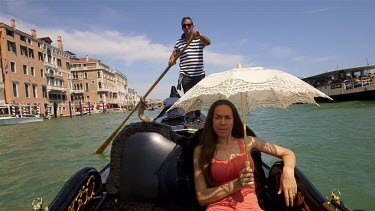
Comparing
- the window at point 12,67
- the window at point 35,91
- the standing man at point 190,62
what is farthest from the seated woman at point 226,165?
the window at point 35,91

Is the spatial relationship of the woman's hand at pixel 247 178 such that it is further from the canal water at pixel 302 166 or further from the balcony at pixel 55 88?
the balcony at pixel 55 88

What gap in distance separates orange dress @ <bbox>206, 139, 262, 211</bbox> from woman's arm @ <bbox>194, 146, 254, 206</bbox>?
4 cm

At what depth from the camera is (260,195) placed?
2.00 m

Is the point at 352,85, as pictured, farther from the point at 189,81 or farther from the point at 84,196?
the point at 84,196

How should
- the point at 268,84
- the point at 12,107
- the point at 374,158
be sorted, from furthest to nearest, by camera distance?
the point at 12,107, the point at 374,158, the point at 268,84

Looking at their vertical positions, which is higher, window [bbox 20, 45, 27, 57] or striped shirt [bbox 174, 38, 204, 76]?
window [bbox 20, 45, 27, 57]

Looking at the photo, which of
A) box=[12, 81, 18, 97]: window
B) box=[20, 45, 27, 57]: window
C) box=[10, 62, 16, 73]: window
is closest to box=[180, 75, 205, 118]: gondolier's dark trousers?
box=[12, 81, 18, 97]: window

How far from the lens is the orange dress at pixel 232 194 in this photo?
5.51ft

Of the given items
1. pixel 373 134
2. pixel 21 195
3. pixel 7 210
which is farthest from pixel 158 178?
pixel 373 134

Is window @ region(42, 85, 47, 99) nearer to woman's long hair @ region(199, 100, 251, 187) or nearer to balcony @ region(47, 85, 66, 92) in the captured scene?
balcony @ region(47, 85, 66, 92)

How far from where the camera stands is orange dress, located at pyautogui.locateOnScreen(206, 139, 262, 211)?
1.68m

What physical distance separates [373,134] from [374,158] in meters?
2.72

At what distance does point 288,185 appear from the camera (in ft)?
5.50

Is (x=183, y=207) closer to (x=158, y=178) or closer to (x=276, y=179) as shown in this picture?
(x=158, y=178)
